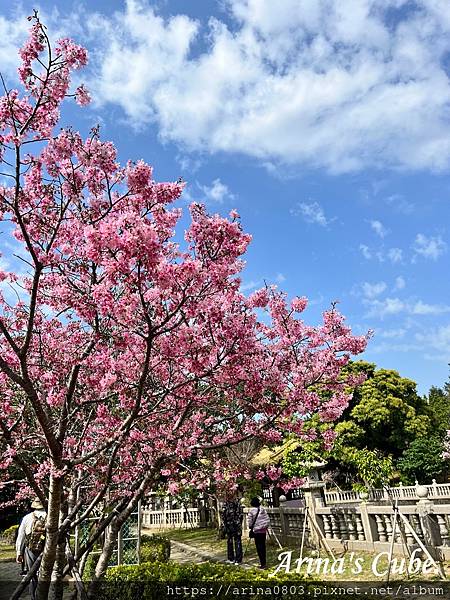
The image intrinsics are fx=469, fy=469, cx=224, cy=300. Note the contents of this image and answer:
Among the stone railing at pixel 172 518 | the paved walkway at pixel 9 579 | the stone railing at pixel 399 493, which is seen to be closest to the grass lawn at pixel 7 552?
the paved walkway at pixel 9 579

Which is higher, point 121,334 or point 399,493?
point 121,334

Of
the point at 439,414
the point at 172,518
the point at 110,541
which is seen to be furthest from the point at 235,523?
the point at 439,414

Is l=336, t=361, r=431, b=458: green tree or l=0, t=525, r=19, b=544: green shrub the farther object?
l=336, t=361, r=431, b=458: green tree

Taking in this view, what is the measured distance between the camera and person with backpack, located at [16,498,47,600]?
22.5 feet

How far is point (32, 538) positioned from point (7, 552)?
46.9ft

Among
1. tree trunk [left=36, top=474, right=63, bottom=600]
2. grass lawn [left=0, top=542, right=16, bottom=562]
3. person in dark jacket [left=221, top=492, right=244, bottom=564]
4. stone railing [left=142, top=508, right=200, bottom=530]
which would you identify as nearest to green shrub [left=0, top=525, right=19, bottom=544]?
grass lawn [left=0, top=542, right=16, bottom=562]

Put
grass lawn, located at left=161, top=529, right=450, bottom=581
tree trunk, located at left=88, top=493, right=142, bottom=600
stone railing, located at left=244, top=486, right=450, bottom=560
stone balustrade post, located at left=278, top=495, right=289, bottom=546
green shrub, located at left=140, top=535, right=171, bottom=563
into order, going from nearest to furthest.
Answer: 1. tree trunk, located at left=88, top=493, right=142, bottom=600
2. grass lawn, located at left=161, top=529, right=450, bottom=581
3. stone railing, located at left=244, top=486, right=450, bottom=560
4. green shrub, located at left=140, top=535, right=171, bottom=563
5. stone balustrade post, located at left=278, top=495, right=289, bottom=546

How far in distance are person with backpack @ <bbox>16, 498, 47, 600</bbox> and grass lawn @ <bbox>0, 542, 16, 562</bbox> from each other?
429 inches

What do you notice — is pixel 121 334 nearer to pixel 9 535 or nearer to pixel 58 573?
pixel 58 573

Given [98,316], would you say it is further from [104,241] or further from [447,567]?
[447,567]

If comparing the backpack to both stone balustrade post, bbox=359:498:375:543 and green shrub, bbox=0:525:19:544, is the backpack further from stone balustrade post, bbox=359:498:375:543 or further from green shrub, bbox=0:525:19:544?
green shrub, bbox=0:525:19:544

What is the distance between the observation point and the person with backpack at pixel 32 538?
6.86 meters

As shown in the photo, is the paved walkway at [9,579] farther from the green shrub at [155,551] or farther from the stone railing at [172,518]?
the stone railing at [172,518]

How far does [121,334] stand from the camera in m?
4.78
